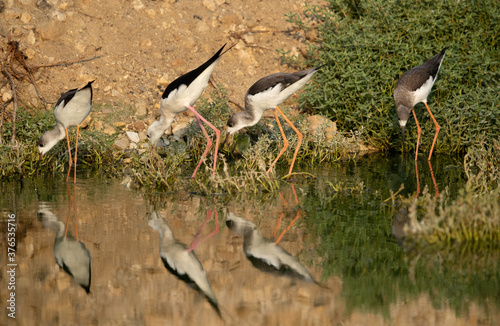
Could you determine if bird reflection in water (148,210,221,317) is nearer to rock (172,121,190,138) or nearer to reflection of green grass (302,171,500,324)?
reflection of green grass (302,171,500,324)

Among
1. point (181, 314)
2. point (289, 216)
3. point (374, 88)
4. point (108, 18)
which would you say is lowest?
point (181, 314)

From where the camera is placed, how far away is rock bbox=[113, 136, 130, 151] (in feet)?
23.0

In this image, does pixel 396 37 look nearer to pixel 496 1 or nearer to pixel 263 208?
pixel 496 1

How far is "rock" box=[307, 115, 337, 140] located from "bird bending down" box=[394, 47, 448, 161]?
2.72ft

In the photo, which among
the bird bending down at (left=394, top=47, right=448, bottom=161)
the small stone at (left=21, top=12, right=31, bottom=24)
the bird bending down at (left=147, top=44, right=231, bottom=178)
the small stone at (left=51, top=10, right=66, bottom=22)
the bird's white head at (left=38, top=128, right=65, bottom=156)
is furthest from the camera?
the small stone at (left=51, top=10, right=66, bottom=22)

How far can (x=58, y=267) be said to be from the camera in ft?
11.7

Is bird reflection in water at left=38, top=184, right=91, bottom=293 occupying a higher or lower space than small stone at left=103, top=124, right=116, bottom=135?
lower

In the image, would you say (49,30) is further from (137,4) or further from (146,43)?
(137,4)

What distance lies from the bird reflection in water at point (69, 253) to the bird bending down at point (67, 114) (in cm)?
161

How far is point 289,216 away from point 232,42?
492 centimetres

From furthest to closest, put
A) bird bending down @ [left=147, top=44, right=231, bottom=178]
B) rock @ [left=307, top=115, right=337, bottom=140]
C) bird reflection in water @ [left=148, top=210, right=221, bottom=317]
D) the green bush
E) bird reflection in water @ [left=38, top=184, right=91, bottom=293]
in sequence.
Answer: rock @ [left=307, top=115, right=337, bottom=140]
the green bush
bird bending down @ [left=147, top=44, right=231, bottom=178]
bird reflection in water @ [left=38, top=184, right=91, bottom=293]
bird reflection in water @ [left=148, top=210, right=221, bottom=317]

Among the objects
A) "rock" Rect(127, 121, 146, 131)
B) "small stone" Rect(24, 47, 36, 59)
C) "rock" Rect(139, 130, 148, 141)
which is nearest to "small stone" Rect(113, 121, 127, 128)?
"rock" Rect(127, 121, 146, 131)

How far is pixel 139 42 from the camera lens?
8.65 metres

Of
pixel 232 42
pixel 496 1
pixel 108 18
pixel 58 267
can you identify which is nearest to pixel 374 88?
pixel 496 1
